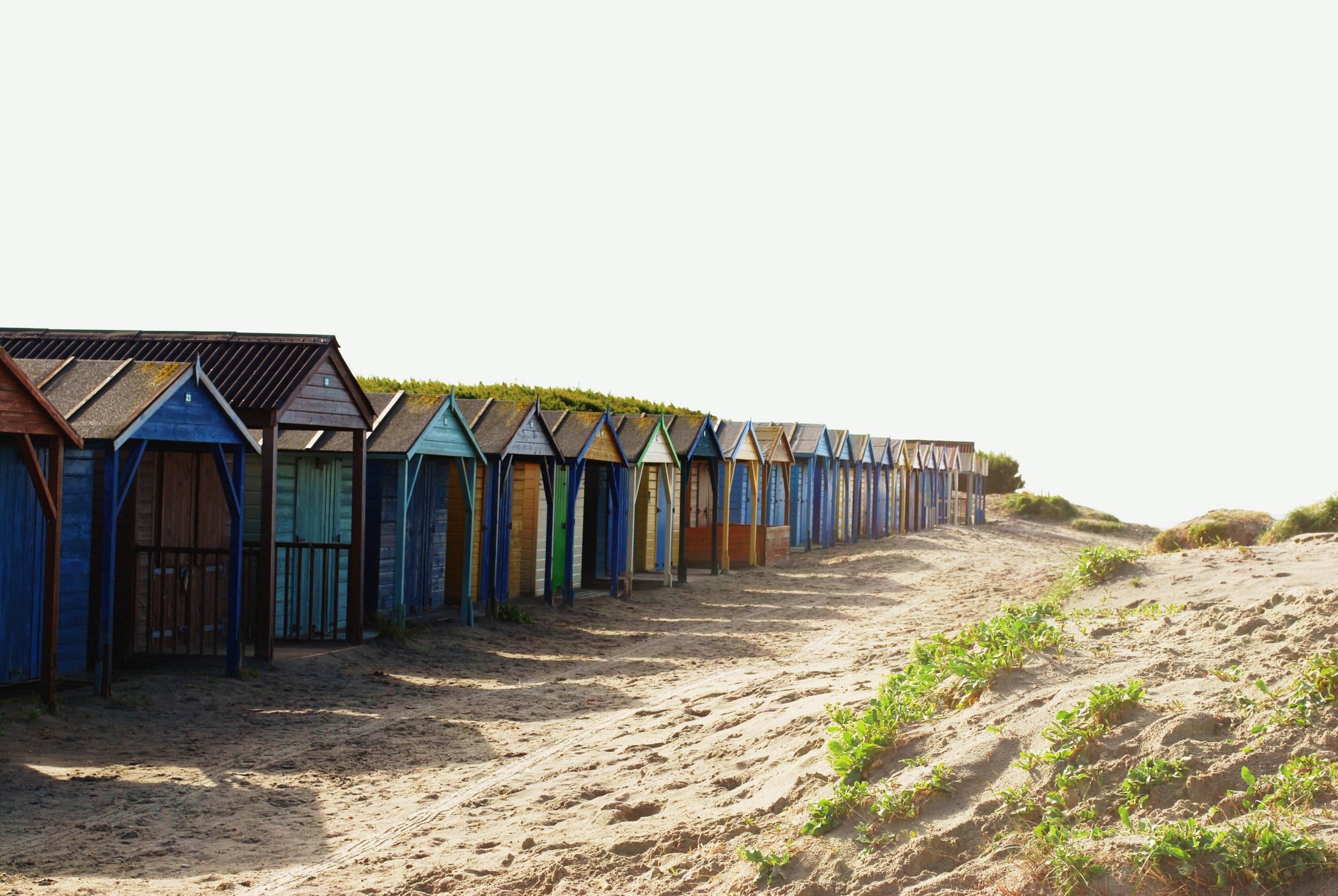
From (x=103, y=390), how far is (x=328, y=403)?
239 centimetres

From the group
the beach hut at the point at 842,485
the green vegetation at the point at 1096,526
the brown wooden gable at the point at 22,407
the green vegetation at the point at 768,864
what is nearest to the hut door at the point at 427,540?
the brown wooden gable at the point at 22,407

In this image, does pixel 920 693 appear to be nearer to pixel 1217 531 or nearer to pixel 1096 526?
pixel 1217 531

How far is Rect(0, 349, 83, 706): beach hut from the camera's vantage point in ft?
29.5

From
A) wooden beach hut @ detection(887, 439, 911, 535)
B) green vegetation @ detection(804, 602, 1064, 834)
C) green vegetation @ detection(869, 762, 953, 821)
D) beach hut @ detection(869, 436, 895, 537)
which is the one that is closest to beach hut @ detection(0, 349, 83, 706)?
green vegetation @ detection(804, 602, 1064, 834)

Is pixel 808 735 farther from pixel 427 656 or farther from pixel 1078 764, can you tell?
pixel 427 656

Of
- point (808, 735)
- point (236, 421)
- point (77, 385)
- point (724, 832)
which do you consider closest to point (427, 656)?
point (236, 421)

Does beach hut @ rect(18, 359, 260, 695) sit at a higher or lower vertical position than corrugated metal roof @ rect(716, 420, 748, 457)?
lower

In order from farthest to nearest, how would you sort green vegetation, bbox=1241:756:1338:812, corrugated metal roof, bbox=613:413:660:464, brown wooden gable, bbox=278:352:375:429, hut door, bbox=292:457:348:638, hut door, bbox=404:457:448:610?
corrugated metal roof, bbox=613:413:660:464 < hut door, bbox=404:457:448:610 < hut door, bbox=292:457:348:638 < brown wooden gable, bbox=278:352:375:429 < green vegetation, bbox=1241:756:1338:812

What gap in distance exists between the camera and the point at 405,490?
14.1 meters

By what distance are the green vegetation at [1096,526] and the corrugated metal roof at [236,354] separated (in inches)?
1514

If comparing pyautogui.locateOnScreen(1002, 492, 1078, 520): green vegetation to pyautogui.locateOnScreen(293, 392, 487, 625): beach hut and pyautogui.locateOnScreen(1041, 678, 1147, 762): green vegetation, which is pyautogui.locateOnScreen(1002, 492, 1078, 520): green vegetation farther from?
pyautogui.locateOnScreen(1041, 678, 1147, 762): green vegetation

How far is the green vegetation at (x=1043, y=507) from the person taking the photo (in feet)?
168

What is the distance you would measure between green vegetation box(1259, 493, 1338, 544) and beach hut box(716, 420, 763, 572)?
33.2 feet

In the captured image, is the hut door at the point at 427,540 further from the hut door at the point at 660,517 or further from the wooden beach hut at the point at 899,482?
the wooden beach hut at the point at 899,482
